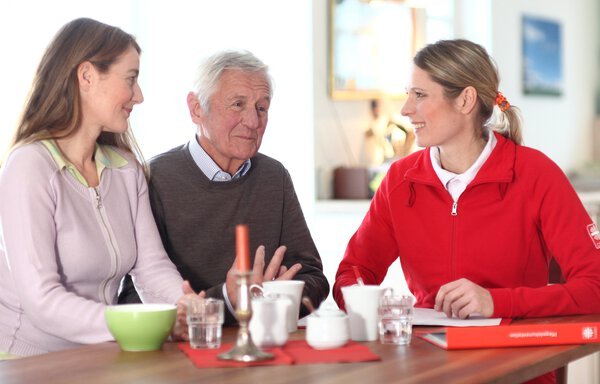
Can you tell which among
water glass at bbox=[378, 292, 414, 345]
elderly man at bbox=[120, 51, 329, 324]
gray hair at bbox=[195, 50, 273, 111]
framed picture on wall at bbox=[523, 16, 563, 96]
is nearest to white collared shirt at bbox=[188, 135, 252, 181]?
elderly man at bbox=[120, 51, 329, 324]

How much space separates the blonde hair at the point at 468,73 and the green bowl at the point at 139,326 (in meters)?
1.05

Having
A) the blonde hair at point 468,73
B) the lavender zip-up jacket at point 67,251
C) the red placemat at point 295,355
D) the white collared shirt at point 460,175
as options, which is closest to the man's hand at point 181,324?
the red placemat at point 295,355

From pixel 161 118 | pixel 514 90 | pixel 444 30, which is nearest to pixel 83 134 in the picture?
pixel 161 118

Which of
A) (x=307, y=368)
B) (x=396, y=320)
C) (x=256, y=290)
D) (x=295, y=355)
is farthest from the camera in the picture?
(x=256, y=290)

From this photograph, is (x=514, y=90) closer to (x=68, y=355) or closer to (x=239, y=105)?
(x=239, y=105)

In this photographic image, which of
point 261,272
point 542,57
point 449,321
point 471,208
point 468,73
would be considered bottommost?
point 449,321

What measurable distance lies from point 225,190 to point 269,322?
0.80 meters

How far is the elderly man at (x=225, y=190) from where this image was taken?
99.0 inches

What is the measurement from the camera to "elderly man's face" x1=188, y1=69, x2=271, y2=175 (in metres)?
2.58

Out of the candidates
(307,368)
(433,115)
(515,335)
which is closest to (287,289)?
(307,368)

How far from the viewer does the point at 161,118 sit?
4332 mm

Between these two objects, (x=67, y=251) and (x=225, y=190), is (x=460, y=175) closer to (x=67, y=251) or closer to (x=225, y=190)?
(x=225, y=190)

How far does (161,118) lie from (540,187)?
2.37m

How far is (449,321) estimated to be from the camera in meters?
2.08
